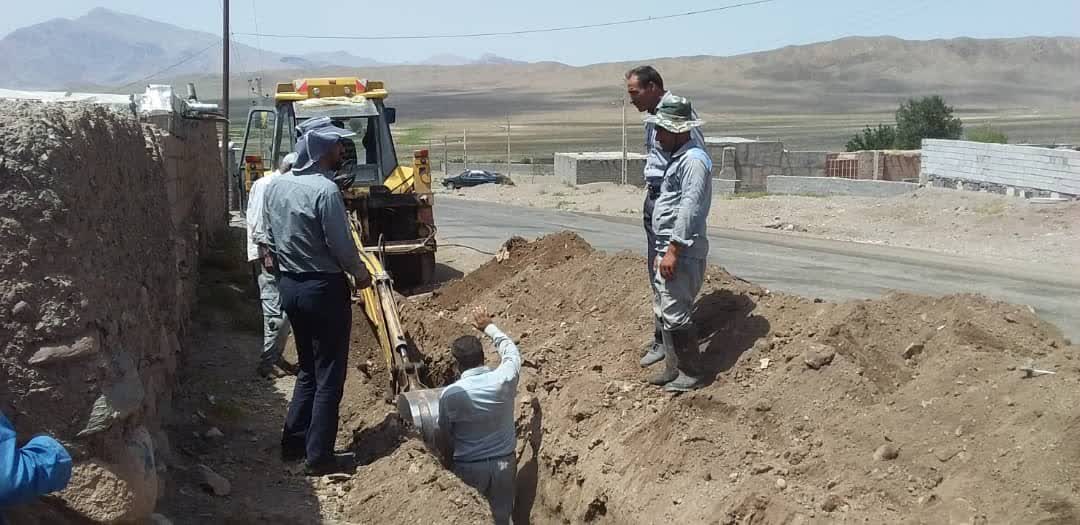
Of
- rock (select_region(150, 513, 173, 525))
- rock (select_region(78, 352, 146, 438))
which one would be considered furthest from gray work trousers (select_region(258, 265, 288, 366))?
rock (select_region(78, 352, 146, 438))

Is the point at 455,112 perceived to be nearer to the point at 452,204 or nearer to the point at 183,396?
the point at 452,204

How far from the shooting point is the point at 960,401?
5328mm

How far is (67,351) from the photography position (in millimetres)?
3508

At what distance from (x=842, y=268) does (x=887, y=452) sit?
9.58m

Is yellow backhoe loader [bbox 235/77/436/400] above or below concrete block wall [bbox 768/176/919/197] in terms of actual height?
above

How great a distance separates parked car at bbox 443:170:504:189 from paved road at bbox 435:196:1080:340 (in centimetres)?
1582

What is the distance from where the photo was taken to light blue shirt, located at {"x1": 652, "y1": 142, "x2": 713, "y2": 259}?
5.98 m

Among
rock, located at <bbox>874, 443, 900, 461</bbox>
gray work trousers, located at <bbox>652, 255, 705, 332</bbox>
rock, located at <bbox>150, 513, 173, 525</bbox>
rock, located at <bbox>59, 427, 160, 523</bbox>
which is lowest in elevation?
rock, located at <bbox>874, 443, 900, 461</bbox>

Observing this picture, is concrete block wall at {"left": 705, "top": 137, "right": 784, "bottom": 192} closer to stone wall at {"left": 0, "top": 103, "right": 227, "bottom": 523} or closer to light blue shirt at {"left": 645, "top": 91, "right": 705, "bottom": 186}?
light blue shirt at {"left": 645, "top": 91, "right": 705, "bottom": 186}

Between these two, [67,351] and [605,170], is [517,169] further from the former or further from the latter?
[67,351]

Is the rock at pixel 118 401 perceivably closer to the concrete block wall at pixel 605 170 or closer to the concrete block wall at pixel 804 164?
the concrete block wall at pixel 804 164

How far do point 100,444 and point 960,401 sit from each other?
3956 millimetres

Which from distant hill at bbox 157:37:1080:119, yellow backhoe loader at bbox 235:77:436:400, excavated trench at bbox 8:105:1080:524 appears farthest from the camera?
distant hill at bbox 157:37:1080:119

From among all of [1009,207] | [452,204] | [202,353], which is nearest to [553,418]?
[202,353]
